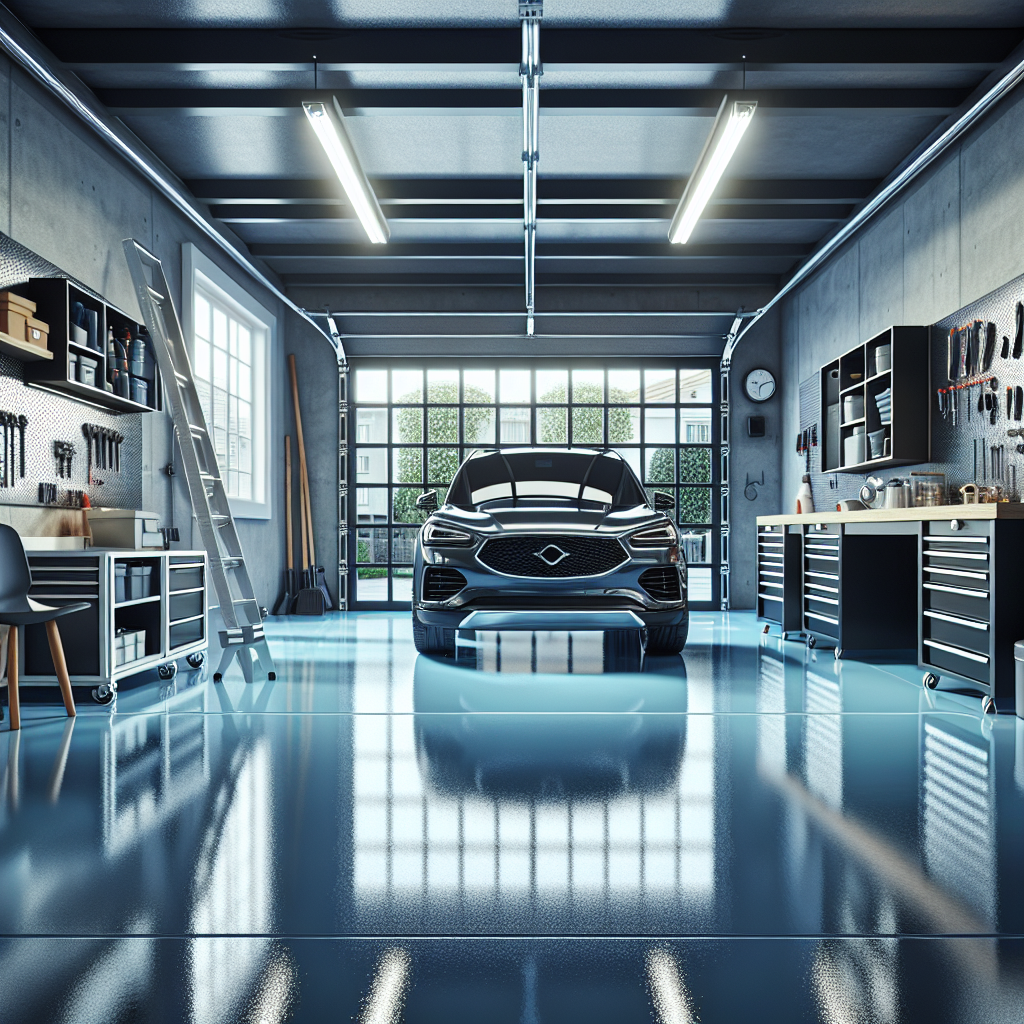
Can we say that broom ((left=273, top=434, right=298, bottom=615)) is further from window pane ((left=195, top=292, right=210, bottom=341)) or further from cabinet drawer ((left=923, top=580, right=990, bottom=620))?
cabinet drawer ((left=923, top=580, right=990, bottom=620))

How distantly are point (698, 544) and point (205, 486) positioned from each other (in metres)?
6.43

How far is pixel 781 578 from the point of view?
6.79 meters

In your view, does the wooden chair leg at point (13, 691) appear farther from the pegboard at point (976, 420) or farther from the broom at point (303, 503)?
the broom at point (303, 503)

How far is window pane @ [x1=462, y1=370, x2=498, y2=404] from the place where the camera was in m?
10.1

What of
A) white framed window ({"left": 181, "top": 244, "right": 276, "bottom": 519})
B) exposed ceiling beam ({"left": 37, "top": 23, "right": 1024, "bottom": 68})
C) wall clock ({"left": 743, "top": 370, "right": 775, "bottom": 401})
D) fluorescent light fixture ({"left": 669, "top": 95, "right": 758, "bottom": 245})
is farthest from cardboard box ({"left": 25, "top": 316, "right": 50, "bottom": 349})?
wall clock ({"left": 743, "top": 370, "right": 775, "bottom": 401})

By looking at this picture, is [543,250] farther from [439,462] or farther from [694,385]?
[439,462]

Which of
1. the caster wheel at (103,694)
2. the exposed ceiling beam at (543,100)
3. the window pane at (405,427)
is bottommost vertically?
the caster wheel at (103,694)

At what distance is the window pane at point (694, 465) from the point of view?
33.1 feet

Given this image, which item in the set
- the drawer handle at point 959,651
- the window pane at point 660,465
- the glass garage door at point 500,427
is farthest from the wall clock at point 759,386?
the drawer handle at point 959,651

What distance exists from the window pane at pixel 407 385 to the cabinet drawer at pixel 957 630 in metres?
6.73

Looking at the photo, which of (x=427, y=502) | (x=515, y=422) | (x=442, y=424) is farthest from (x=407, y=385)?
(x=427, y=502)

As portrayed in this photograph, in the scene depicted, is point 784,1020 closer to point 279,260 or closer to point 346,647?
point 346,647

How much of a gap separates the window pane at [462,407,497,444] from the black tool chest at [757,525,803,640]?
3.72m

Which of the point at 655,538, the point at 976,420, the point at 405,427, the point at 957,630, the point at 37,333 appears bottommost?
the point at 957,630
